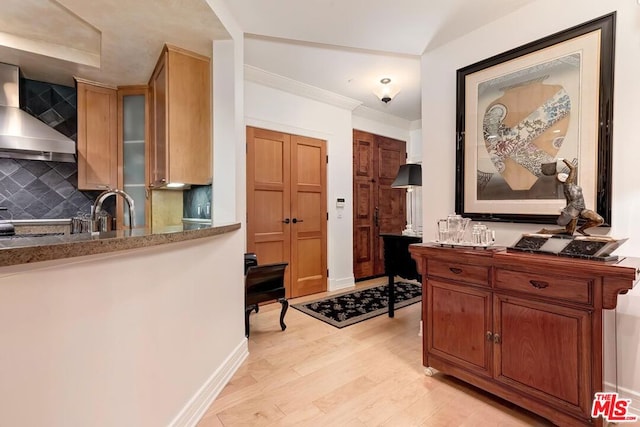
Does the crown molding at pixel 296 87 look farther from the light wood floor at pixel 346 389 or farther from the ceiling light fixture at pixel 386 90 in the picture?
the light wood floor at pixel 346 389

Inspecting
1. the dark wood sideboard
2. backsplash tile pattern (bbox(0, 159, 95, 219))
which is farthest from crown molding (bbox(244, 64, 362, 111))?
backsplash tile pattern (bbox(0, 159, 95, 219))

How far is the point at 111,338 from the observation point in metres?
1.08

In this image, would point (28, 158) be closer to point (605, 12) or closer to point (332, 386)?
point (332, 386)

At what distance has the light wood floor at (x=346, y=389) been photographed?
1612 millimetres

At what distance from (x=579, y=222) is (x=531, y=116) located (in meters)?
0.71

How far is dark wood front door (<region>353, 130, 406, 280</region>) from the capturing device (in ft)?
14.9

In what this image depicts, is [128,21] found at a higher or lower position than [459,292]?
higher

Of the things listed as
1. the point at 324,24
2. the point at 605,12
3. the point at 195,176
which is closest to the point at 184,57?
the point at 195,176

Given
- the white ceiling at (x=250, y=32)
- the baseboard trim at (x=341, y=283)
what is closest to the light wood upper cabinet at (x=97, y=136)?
the white ceiling at (x=250, y=32)

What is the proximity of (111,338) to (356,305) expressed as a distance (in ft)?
8.87

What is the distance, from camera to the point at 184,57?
238 centimetres

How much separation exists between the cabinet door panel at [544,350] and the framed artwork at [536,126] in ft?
2.08

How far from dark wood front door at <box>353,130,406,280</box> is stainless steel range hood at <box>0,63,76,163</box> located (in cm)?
340

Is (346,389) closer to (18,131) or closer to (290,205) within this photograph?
(290,205)
